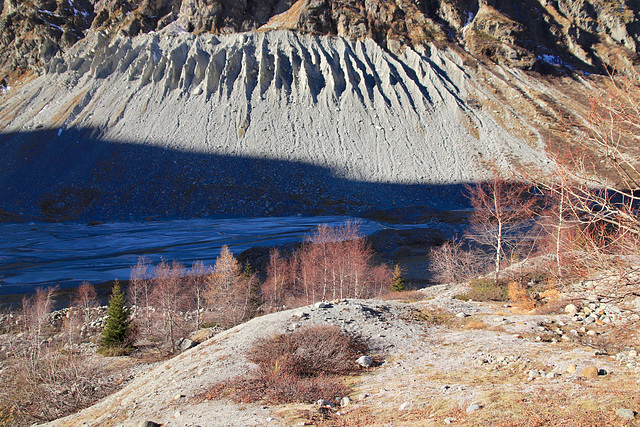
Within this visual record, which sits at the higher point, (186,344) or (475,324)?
(475,324)

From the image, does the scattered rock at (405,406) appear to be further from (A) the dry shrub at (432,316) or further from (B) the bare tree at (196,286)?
(B) the bare tree at (196,286)

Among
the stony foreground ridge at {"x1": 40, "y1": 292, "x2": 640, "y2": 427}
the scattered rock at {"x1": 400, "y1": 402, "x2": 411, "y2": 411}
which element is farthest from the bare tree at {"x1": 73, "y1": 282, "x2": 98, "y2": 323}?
the scattered rock at {"x1": 400, "y1": 402, "x2": 411, "y2": 411}

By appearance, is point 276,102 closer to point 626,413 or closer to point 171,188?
point 171,188

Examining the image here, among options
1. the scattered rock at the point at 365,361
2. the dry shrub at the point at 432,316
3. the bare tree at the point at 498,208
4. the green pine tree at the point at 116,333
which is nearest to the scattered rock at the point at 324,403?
the scattered rock at the point at 365,361

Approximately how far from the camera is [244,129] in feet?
198

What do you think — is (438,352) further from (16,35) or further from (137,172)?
(16,35)

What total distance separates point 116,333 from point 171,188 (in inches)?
1447

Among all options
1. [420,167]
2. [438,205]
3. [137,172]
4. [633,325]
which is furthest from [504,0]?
[633,325]

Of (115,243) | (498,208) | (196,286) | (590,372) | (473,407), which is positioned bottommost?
(196,286)

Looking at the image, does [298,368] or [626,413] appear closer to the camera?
[626,413]

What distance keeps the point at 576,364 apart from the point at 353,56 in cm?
7599

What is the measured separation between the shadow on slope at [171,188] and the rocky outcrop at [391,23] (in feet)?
117

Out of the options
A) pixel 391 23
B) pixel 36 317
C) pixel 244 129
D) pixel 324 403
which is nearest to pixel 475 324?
pixel 324 403

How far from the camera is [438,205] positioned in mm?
51344
